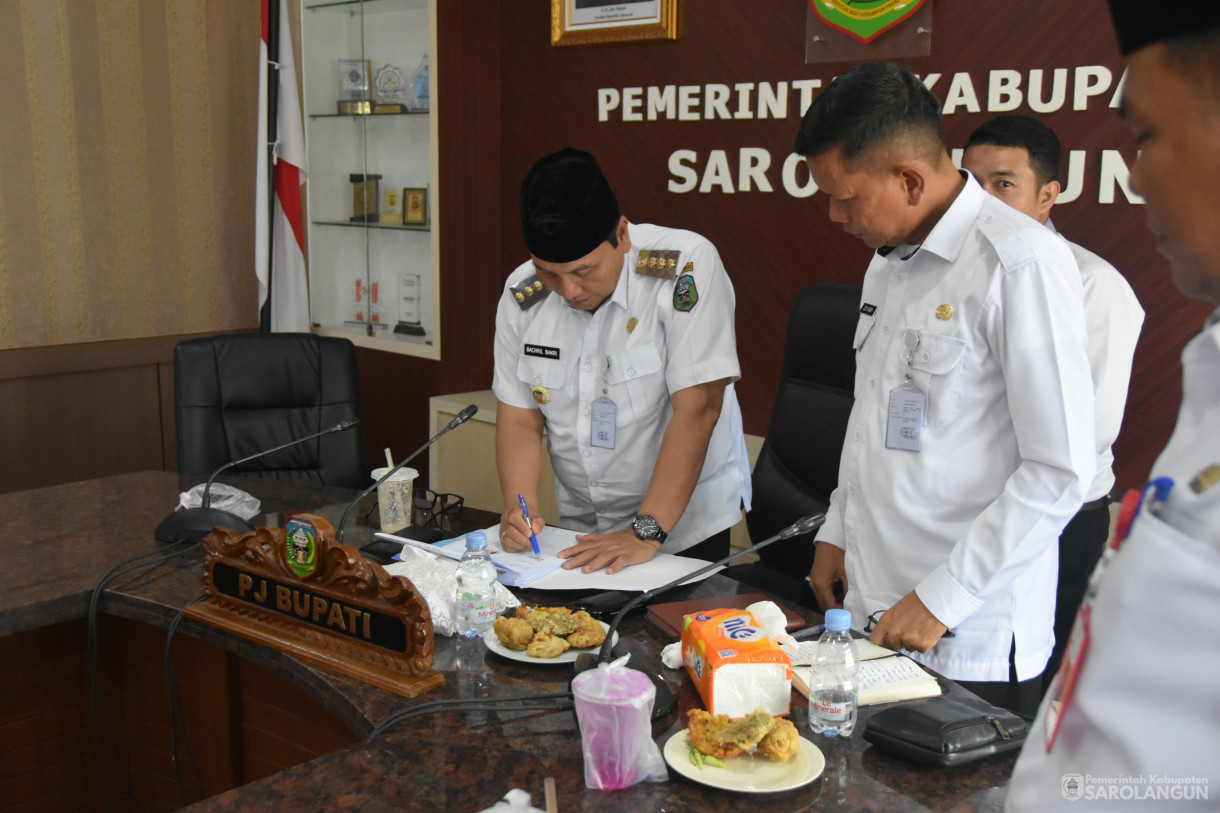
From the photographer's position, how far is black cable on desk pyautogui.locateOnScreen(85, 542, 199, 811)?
1.75 metres

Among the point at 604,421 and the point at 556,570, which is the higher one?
the point at 604,421

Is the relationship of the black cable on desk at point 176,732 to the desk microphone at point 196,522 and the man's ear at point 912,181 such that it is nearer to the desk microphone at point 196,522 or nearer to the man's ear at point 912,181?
the desk microphone at point 196,522

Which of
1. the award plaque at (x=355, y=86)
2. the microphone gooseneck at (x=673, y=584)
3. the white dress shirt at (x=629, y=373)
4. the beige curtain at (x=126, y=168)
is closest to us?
the microphone gooseneck at (x=673, y=584)

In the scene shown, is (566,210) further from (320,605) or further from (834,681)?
(834,681)

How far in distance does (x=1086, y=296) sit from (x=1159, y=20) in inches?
64.1

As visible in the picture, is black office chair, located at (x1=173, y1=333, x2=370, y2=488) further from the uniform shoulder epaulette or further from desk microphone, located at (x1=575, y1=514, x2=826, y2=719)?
desk microphone, located at (x1=575, y1=514, x2=826, y2=719)

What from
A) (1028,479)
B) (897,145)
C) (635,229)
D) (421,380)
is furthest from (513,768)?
(421,380)

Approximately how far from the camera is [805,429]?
2252 millimetres

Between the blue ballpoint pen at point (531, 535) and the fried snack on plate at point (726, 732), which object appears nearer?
the fried snack on plate at point (726, 732)

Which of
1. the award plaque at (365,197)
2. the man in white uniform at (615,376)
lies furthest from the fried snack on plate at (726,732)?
the award plaque at (365,197)

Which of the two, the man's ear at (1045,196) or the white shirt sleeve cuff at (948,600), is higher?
the man's ear at (1045,196)

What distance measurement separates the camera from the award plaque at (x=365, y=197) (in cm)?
418

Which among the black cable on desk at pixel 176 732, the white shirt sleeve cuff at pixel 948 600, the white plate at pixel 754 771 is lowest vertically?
the black cable on desk at pixel 176 732

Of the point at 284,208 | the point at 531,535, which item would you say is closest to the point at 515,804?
the point at 531,535
